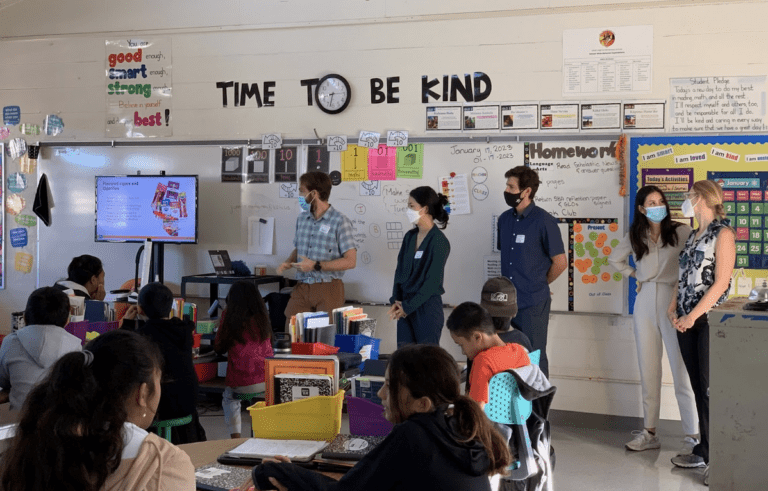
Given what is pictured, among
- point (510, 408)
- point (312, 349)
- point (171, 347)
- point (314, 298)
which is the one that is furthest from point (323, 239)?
point (510, 408)

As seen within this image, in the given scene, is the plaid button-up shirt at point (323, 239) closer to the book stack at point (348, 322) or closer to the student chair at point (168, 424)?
the book stack at point (348, 322)

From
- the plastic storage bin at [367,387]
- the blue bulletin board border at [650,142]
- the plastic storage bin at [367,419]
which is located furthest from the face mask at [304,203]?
the plastic storage bin at [367,419]

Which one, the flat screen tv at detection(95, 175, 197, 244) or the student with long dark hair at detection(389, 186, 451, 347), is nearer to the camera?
the student with long dark hair at detection(389, 186, 451, 347)

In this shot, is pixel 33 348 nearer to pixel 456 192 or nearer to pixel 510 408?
pixel 510 408

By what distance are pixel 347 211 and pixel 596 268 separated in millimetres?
1810

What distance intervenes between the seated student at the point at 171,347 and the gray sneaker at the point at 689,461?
2680 mm

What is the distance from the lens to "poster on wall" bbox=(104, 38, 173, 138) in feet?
20.4

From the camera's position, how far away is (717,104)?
5070 millimetres

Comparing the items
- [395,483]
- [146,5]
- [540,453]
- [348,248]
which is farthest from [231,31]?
[395,483]

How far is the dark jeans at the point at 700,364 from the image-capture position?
4.27 metres

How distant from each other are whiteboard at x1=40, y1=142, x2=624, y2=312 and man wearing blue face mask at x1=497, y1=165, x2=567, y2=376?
1.27 feet

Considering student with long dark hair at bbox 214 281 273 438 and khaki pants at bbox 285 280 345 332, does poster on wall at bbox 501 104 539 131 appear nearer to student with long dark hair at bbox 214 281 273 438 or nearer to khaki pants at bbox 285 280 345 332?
khaki pants at bbox 285 280 345 332

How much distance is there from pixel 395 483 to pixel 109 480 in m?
0.65

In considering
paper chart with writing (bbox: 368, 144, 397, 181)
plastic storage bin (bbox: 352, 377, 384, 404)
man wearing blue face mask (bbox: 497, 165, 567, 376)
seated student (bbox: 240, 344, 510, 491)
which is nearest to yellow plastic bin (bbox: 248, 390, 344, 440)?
plastic storage bin (bbox: 352, 377, 384, 404)
